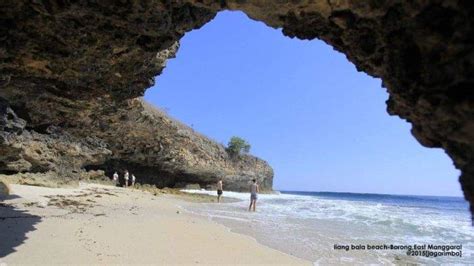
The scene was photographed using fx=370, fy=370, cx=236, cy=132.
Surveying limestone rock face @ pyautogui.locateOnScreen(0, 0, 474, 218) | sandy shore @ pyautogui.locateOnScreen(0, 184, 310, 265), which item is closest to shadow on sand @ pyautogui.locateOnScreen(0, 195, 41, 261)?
sandy shore @ pyautogui.locateOnScreen(0, 184, 310, 265)

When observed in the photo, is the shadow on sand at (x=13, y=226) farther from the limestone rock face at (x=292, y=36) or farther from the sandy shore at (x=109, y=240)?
the limestone rock face at (x=292, y=36)

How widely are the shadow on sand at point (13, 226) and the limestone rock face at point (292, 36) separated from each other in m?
2.56

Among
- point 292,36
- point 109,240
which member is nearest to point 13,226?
point 109,240

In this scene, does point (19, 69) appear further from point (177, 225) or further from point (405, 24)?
point (405, 24)

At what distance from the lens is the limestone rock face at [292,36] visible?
2514 mm

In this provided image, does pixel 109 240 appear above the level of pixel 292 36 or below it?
below

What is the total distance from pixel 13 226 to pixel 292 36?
562 cm

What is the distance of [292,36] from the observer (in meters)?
4.18

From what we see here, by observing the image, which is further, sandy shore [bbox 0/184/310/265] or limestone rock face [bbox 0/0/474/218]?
sandy shore [bbox 0/184/310/265]

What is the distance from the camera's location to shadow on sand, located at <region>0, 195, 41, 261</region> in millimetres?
5175

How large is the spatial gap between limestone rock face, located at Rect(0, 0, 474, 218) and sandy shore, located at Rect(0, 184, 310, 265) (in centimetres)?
269

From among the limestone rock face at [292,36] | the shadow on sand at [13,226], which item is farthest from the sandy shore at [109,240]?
the limestone rock face at [292,36]

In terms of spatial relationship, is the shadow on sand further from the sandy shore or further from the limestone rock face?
the limestone rock face

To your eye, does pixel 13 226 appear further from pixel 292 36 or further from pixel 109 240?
pixel 292 36
